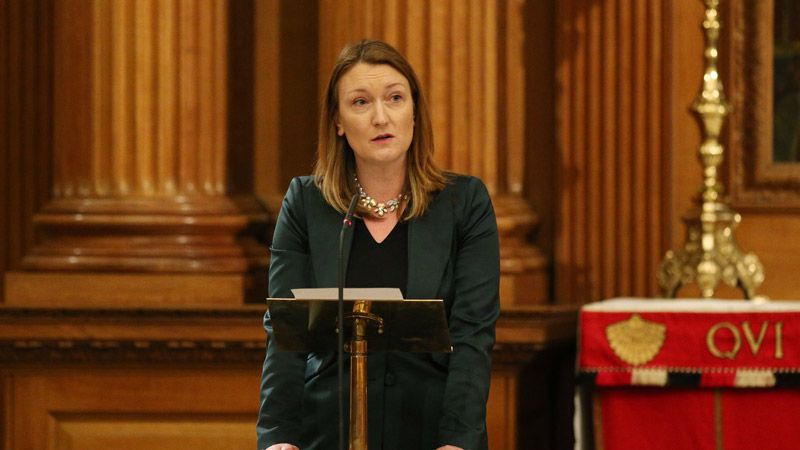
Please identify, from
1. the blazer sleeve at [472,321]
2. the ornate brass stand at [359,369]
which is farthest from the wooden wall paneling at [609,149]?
the ornate brass stand at [359,369]

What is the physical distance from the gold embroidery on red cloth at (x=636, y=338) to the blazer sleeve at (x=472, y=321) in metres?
0.91

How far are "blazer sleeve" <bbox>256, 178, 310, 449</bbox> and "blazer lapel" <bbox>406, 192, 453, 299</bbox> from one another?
0.82 feet

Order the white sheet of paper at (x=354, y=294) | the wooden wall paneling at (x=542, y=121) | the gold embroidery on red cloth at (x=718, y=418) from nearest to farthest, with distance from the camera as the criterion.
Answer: the white sheet of paper at (x=354, y=294), the gold embroidery on red cloth at (x=718, y=418), the wooden wall paneling at (x=542, y=121)

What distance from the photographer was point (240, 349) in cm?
347

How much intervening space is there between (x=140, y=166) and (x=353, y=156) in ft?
4.91

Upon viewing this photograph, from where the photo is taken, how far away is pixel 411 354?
2.31 metres

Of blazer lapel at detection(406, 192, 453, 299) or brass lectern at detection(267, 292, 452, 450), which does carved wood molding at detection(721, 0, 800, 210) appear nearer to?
blazer lapel at detection(406, 192, 453, 299)

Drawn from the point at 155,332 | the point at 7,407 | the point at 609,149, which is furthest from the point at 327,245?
the point at 609,149

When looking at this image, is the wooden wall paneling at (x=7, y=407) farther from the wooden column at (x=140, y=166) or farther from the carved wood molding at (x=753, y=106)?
the carved wood molding at (x=753, y=106)

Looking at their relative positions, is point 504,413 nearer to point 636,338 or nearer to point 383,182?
point 636,338

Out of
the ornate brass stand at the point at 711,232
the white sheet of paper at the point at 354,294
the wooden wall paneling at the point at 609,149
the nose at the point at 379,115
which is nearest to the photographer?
the white sheet of paper at the point at 354,294

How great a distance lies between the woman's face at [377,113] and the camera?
2.30 m

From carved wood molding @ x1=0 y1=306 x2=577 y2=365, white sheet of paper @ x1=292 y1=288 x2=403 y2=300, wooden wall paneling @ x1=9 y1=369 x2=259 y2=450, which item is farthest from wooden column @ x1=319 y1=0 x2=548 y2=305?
white sheet of paper @ x1=292 y1=288 x2=403 y2=300

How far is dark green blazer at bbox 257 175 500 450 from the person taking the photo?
7.37 ft
